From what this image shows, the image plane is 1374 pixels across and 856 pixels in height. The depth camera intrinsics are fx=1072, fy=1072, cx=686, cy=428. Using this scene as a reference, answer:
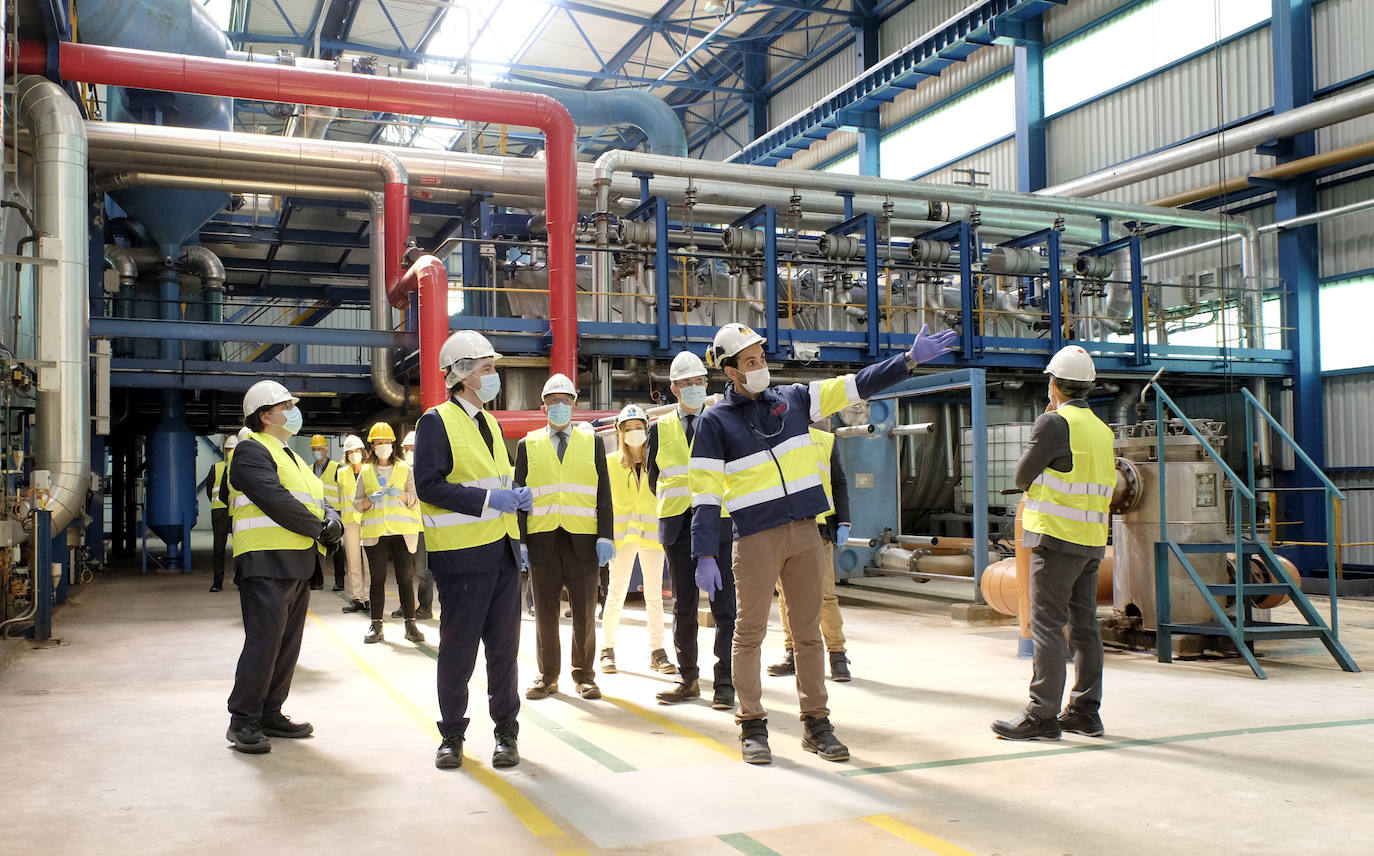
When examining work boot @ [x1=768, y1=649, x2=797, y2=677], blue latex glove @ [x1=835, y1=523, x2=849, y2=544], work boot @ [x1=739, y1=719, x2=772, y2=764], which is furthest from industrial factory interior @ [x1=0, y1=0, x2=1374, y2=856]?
blue latex glove @ [x1=835, y1=523, x2=849, y2=544]

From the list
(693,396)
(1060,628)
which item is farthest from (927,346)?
(693,396)

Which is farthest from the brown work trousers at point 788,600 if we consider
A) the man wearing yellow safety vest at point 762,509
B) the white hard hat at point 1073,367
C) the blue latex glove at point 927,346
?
the white hard hat at point 1073,367

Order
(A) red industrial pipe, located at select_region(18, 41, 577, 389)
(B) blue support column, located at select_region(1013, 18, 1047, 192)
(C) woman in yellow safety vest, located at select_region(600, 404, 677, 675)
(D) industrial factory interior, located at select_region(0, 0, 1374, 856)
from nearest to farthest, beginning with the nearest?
(D) industrial factory interior, located at select_region(0, 0, 1374, 856), (C) woman in yellow safety vest, located at select_region(600, 404, 677, 675), (A) red industrial pipe, located at select_region(18, 41, 577, 389), (B) blue support column, located at select_region(1013, 18, 1047, 192)

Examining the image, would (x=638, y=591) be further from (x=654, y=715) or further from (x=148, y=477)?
(x=148, y=477)

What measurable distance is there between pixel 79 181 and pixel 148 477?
688 cm

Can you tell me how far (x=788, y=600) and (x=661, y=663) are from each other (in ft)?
9.85

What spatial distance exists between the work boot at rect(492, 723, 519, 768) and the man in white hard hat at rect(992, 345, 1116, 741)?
96.8 inches

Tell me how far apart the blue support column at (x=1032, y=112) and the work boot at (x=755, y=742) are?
18738 millimetres

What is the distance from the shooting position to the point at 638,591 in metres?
12.8

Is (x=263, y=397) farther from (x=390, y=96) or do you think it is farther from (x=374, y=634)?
(x=390, y=96)

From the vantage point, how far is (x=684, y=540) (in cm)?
696

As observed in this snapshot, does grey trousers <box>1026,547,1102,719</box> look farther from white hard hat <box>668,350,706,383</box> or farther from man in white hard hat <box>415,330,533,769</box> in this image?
man in white hard hat <box>415,330,533,769</box>

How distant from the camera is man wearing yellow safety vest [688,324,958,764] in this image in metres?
5.09

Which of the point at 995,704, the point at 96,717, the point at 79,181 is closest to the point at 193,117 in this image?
the point at 79,181
